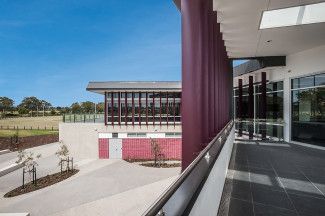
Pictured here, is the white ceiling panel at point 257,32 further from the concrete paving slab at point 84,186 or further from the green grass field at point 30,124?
the green grass field at point 30,124

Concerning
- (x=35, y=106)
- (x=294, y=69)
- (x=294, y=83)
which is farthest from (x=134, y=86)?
(x=35, y=106)

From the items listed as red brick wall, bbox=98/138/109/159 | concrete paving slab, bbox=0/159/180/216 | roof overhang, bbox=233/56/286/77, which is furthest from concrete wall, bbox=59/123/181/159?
roof overhang, bbox=233/56/286/77

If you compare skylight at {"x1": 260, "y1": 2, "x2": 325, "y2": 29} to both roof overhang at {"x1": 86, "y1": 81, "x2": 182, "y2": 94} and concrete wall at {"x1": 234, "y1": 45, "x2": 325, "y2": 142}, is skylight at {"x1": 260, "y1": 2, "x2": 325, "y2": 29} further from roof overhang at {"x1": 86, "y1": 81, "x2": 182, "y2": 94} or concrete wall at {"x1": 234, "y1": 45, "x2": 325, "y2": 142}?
roof overhang at {"x1": 86, "y1": 81, "x2": 182, "y2": 94}

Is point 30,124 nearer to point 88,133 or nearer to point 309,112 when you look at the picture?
point 88,133

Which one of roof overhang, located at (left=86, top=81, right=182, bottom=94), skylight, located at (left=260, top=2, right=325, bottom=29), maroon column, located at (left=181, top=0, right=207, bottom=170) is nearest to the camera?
maroon column, located at (left=181, top=0, right=207, bottom=170)

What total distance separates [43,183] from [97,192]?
14.9 feet

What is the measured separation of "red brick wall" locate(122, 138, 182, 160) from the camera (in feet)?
70.0

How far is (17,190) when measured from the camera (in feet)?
45.5

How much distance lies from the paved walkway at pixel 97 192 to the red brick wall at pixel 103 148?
12.1 feet

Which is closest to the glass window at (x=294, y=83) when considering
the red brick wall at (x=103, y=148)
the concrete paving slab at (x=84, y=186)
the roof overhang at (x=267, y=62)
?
the roof overhang at (x=267, y=62)

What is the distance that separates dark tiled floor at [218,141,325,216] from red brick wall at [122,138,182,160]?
45.2 feet

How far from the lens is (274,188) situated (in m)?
4.84

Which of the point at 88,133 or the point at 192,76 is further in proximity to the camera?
the point at 88,133

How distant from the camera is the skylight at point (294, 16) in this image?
7.20 m
